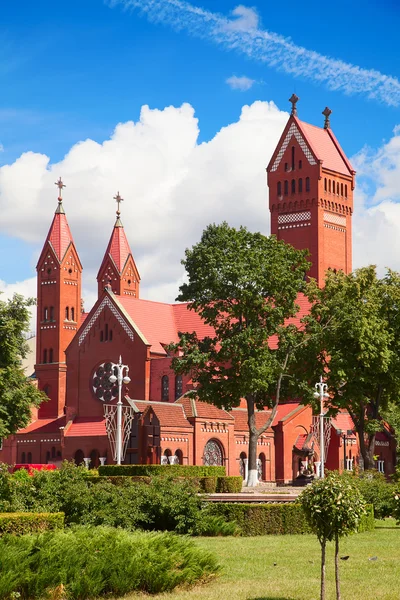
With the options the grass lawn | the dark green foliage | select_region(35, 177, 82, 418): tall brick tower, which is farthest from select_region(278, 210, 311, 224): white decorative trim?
the dark green foliage

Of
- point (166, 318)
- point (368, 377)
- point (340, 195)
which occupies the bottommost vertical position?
point (368, 377)

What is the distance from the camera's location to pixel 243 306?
51.2 metres

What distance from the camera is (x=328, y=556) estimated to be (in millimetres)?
21375

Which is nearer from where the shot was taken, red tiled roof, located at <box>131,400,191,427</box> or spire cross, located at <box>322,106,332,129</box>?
red tiled roof, located at <box>131,400,191,427</box>

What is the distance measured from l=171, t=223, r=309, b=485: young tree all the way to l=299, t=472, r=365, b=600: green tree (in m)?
33.7

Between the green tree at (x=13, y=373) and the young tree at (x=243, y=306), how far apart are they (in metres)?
9.29

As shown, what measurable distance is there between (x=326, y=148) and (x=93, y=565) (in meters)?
79.0

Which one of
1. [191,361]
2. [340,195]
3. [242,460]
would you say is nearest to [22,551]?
[191,361]

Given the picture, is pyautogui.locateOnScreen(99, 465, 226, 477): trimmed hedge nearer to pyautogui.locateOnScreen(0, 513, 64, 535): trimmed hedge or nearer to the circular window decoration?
pyautogui.locateOnScreen(0, 513, 64, 535): trimmed hedge

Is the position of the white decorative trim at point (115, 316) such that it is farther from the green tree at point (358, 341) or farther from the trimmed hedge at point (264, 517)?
the trimmed hedge at point (264, 517)

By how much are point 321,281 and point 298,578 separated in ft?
221

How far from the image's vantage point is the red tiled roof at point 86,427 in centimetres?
7819

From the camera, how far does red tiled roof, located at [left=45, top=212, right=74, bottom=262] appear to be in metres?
95.2

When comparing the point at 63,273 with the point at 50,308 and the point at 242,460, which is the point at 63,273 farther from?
the point at 242,460
